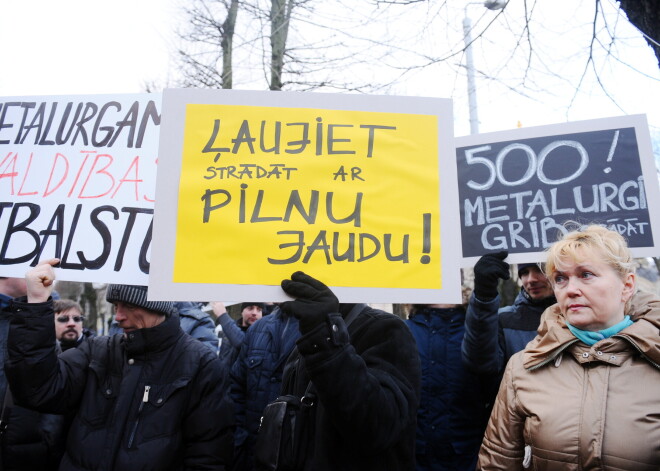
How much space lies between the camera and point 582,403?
188cm

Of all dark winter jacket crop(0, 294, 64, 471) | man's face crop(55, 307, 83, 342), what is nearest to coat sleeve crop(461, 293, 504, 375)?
dark winter jacket crop(0, 294, 64, 471)

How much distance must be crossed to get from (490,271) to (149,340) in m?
1.58

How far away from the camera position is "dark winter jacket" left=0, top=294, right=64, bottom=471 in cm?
279

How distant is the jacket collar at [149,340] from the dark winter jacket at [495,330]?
57.2 inches

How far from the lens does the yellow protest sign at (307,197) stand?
1.93 meters

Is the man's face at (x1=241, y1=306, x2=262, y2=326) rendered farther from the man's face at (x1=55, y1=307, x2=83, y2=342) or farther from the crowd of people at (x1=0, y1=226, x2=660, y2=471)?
the crowd of people at (x1=0, y1=226, x2=660, y2=471)

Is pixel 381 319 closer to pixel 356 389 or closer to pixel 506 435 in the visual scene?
pixel 356 389

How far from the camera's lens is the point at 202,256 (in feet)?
6.39

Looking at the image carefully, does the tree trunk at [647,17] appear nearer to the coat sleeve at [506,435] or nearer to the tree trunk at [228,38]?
the coat sleeve at [506,435]

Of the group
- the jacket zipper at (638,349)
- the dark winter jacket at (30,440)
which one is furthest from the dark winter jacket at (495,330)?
the dark winter jacket at (30,440)

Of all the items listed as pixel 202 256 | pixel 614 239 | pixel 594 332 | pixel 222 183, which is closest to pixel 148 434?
pixel 202 256

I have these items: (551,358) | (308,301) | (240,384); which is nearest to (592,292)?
(551,358)

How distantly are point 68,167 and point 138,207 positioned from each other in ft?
1.37

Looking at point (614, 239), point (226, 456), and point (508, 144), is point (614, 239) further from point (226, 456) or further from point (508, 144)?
point (226, 456)
